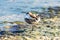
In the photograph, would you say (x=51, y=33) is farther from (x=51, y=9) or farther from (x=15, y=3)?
(x=15, y=3)

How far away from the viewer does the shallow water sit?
14.1 metres

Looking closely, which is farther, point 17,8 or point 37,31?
point 17,8

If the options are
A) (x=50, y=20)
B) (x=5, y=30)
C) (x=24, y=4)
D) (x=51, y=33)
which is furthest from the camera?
(x=24, y=4)

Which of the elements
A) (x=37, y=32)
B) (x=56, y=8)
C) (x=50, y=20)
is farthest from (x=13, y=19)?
(x=56, y=8)

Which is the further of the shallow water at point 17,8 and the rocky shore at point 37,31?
the shallow water at point 17,8

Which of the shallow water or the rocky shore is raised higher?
the shallow water

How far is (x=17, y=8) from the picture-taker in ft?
54.6

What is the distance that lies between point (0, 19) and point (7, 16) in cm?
73

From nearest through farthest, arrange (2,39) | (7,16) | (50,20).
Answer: (2,39) < (50,20) < (7,16)

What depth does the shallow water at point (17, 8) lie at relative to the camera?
1412 cm

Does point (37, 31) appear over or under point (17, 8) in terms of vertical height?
under

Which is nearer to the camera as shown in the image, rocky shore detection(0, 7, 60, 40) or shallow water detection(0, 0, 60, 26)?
rocky shore detection(0, 7, 60, 40)

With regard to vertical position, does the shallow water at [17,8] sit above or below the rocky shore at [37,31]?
above

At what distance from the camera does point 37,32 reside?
35.9 ft
